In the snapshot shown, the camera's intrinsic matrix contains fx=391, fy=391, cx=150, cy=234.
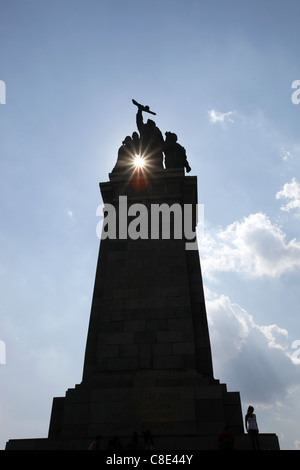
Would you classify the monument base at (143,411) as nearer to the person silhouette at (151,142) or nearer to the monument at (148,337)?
the monument at (148,337)

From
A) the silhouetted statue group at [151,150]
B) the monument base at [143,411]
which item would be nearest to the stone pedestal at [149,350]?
the monument base at [143,411]

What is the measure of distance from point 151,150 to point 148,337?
1233 cm

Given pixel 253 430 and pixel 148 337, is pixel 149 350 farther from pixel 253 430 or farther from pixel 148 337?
pixel 253 430

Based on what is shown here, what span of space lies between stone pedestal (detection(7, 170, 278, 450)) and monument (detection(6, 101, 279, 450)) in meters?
0.04

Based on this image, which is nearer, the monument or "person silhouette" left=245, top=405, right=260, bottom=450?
"person silhouette" left=245, top=405, right=260, bottom=450

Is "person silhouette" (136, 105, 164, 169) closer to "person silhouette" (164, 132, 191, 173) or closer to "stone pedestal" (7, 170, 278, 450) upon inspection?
"person silhouette" (164, 132, 191, 173)

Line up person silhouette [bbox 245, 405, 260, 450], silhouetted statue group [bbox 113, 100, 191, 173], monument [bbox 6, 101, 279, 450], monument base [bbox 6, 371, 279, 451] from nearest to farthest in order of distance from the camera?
person silhouette [bbox 245, 405, 260, 450], monument base [bbox 6, 371, 279, 451], monument [bbox 6, 101, 279, 450], silhouetted statue group [bbox 113, 100, 191, 173]

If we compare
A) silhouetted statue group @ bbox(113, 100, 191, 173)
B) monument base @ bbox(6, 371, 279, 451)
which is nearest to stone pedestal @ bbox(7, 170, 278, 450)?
monument base @ bbox(6, 371, 279, 451)

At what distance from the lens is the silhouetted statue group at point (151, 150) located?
23.5 metres

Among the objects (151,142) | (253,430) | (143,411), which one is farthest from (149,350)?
(151,142)

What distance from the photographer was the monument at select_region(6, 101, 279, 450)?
46.7 feet
